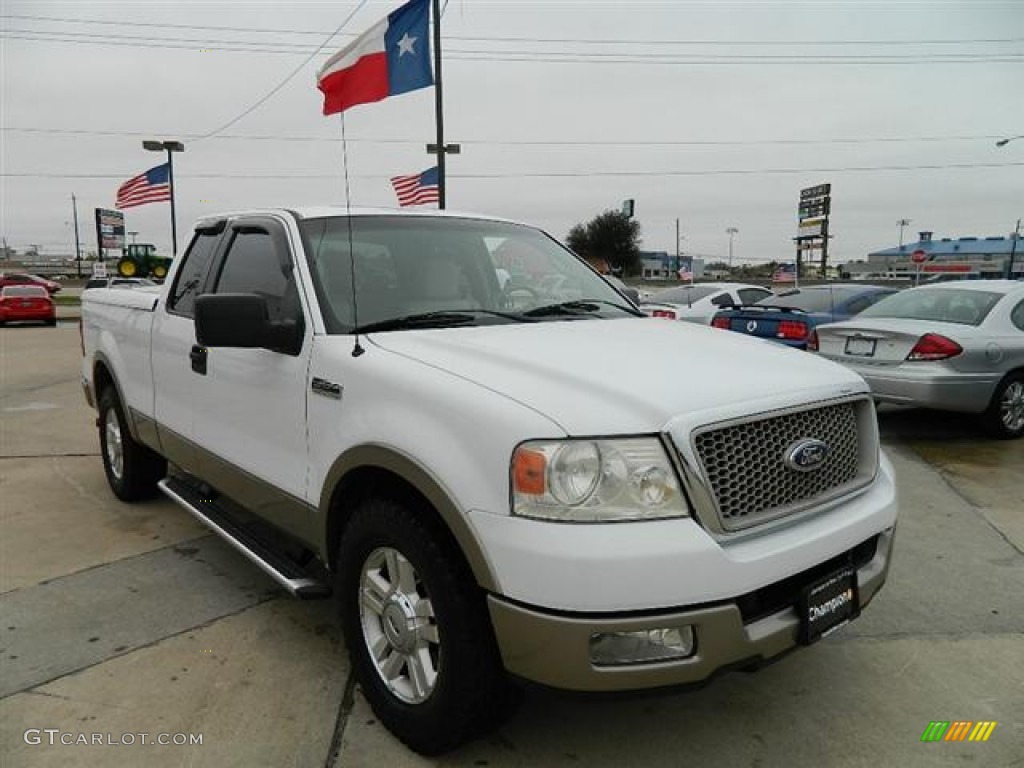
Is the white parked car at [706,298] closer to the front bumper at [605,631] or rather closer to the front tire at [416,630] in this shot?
the front tire at [416,630]

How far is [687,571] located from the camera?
2.03m

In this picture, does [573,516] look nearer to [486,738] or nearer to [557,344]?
[557,344]

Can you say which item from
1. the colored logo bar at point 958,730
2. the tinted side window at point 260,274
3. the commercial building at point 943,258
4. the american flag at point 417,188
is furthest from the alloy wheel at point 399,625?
the commercial building at point 943,258

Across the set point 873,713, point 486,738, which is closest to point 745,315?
point 873,713

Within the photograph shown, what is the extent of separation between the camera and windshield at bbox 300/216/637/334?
3026 mm

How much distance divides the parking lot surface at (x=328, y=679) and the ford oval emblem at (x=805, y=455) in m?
0.81

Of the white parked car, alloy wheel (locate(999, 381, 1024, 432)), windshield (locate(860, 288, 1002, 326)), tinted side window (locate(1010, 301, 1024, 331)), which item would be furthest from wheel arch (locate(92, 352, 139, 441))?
the white parked car

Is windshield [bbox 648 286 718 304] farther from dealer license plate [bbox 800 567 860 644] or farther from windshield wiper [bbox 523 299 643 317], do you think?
dealer license plate [bbox 800 567 860 644]

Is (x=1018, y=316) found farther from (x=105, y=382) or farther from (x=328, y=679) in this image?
(x=105, y=382)

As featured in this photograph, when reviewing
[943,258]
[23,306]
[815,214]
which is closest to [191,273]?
[23,306]

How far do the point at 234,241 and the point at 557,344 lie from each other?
6.54 feet

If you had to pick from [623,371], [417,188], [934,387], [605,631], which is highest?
[417,188]

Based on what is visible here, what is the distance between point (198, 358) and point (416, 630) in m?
1.94

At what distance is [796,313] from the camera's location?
30.6ft
